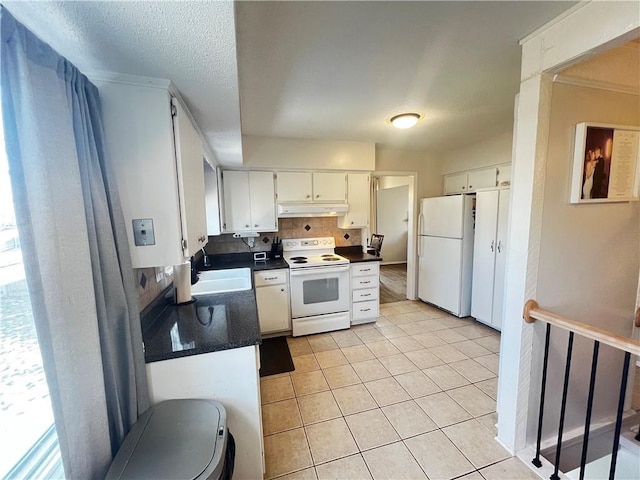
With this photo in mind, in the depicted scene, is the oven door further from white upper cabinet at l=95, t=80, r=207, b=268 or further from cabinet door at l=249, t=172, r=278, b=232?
white upper cabinet at l=95, t=80, r=207, b=268

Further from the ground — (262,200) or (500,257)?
(262,200)

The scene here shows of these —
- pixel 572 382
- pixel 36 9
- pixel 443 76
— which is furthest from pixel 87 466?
pixel 443 76

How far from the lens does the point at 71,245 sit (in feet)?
2.72

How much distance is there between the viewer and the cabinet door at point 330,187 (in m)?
3.35

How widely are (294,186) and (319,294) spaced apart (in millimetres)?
1387

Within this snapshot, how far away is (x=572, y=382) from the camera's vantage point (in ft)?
5.41

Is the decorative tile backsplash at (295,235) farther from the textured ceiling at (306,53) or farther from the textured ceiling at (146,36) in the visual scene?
the textured ceiling at (146,36)

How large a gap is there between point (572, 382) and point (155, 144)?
108 inches

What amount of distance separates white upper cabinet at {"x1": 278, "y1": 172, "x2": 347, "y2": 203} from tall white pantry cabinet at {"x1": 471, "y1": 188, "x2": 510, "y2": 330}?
5.62ft

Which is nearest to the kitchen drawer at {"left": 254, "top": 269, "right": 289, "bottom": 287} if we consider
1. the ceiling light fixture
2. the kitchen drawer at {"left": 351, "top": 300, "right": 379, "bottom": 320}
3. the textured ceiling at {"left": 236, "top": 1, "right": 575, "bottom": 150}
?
the kitchen drawer at {"left": 351, "top": 300, "right": 379, "bottom": 320}

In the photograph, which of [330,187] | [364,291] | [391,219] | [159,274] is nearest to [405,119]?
[330,187]

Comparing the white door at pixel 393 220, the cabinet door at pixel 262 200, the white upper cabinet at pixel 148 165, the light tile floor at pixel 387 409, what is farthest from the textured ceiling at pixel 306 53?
the white door at pixel 393 220

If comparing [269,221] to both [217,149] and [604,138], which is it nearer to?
[217,149]

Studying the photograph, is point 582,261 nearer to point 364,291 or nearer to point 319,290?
point 364,291
